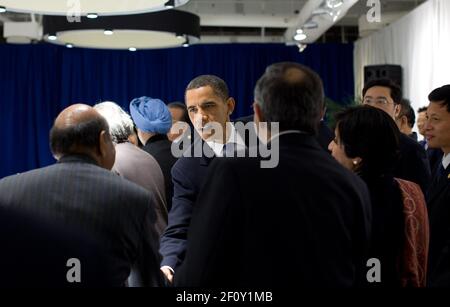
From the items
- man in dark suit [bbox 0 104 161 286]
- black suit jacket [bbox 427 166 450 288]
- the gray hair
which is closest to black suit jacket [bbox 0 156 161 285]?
man in dark suit [bbox 0 104 161 286]

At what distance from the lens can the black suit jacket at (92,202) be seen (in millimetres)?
1632

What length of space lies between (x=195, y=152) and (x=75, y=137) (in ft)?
1.77

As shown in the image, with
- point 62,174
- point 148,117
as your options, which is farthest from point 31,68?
point 62,174

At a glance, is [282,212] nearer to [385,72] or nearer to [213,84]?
[213,84]

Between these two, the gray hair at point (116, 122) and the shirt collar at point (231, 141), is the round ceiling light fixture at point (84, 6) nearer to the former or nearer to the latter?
the gray hair at point (116, 122)

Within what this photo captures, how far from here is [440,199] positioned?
224 centimetres

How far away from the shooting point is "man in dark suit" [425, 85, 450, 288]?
6.69 ft

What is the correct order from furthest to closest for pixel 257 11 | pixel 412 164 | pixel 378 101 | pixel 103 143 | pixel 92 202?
pixel 257 11, pixel 378 101, pixel 412 164, pixel 103 143, pixel 92 202

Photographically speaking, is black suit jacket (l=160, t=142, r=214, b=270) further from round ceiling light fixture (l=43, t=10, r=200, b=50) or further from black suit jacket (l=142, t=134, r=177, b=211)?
round ceiling light fixture (l=43, t=10, r=200, b=50)

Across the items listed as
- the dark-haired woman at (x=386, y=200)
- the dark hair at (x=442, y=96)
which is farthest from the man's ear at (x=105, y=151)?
the dark hair at (x=442, y=96)

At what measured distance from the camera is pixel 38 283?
165 cm

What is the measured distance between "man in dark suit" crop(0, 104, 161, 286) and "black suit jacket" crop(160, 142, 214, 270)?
0.75 feet

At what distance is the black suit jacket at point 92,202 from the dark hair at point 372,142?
2.10 feet

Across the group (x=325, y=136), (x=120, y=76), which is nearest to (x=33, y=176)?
(x=325, y=136)
